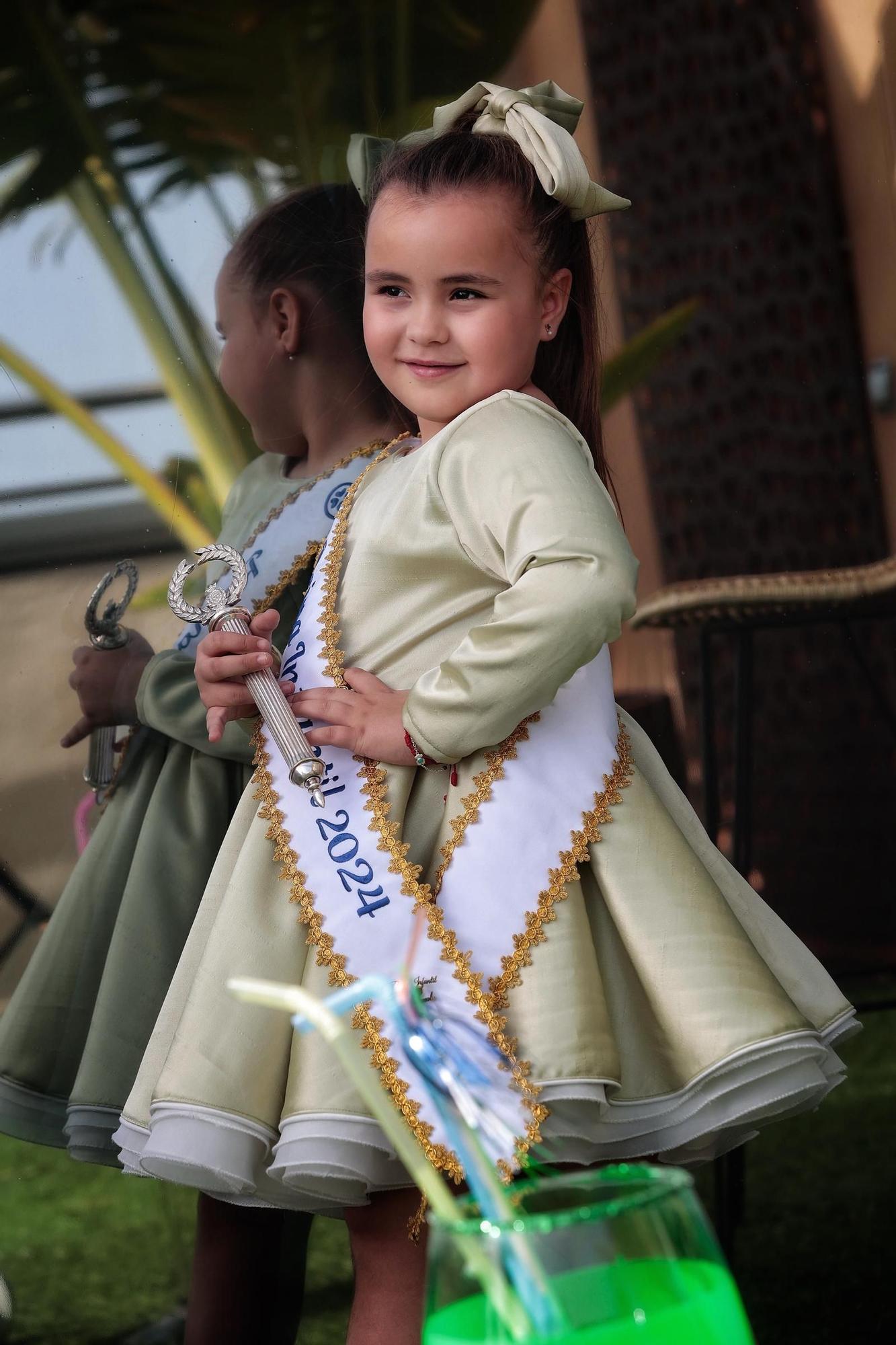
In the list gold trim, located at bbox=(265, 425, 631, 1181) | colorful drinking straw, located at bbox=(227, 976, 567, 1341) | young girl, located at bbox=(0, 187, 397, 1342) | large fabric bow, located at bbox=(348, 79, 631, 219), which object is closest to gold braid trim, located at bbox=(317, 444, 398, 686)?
gold trim, located at bbox=(265, 425, 631, 1181)

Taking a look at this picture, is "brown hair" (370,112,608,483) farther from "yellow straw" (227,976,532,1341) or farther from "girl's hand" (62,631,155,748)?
"yellow straw" (227,976,532,1341)

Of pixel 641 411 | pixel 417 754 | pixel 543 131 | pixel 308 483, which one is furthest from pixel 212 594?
pixel 641 411

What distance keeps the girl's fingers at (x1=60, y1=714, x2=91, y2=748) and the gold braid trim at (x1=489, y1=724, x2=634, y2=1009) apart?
1.74ft

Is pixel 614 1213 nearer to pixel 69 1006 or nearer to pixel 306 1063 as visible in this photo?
pixel 306 1063

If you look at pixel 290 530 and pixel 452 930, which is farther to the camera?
pixel 290 530

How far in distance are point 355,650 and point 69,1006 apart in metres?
0.45

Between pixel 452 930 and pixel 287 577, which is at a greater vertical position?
pixel 287 577

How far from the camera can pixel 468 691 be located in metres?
0.89

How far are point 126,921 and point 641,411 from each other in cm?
72

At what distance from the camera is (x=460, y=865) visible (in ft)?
3.08

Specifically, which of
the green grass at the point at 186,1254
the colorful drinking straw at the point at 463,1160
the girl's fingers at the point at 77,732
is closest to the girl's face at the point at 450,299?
the girl's fingers at the point at 77,732

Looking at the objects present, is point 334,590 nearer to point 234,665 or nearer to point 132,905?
point 234,665

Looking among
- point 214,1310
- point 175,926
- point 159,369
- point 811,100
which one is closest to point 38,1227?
point 214,1310

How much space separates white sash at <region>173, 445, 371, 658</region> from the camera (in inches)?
47.6
